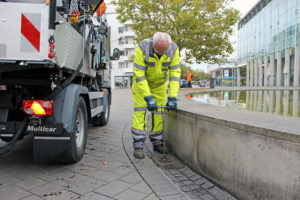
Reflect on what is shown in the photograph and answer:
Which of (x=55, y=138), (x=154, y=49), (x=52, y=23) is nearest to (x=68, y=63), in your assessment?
(x=52, y=23)

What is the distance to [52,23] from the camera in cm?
267

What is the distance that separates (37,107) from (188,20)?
1632 centimetres

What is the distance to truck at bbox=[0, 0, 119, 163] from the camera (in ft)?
8.62

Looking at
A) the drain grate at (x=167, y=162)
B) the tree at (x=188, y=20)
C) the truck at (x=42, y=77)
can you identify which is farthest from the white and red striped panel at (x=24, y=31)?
the tree at (x=188, y=20)

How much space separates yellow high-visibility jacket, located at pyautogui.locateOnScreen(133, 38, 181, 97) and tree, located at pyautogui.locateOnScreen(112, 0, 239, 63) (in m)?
14.6

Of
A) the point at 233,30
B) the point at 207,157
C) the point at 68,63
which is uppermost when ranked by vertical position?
the point at 233,30

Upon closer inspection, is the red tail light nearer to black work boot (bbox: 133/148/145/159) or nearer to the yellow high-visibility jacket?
the yellow high-visibility jacket

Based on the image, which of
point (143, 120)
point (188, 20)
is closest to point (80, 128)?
point (143, 120)

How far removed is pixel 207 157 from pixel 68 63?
2.05 metres

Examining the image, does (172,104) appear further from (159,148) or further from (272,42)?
(272,42)

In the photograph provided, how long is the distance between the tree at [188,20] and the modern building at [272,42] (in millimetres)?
17959

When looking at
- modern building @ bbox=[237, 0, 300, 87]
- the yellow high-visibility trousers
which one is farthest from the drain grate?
modern building @ bbox=[237, 0, 300, 87]

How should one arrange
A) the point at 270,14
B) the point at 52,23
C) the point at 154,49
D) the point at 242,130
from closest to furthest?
the point at 242,130, the point at 52,23, the point at 154,49, the point at 270,14

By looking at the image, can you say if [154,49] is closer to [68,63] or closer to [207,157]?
[68,63]
